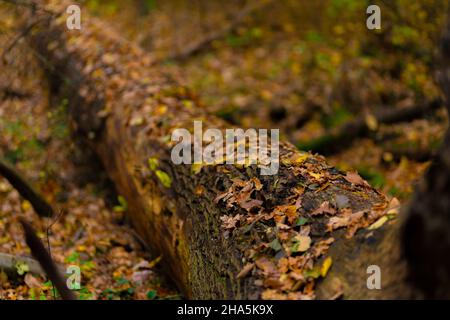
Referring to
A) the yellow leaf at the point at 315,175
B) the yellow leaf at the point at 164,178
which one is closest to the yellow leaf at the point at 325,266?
the yellow leaf at the point at 315,175

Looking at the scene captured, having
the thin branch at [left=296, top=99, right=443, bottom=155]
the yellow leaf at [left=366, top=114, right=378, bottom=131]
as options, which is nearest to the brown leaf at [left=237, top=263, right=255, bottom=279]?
the thin branch at [left=296, top=99, right=443, bottom=155]

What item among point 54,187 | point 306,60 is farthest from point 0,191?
point 306,60

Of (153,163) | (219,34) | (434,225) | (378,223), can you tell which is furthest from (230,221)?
(219,34)

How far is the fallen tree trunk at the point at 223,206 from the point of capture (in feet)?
10.1

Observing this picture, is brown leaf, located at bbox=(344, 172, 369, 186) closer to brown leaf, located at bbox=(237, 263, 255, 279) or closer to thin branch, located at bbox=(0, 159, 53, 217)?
brown leaf, located at bbox=(237, 263, 255, 279)

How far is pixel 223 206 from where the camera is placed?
398 centimetres

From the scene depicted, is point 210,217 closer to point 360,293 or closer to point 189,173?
point 189,173

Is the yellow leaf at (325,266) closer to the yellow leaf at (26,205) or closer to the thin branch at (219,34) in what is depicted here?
the yellow leaf at (26,205)

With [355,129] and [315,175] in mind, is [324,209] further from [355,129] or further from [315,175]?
[355,129]

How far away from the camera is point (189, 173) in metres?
4.66

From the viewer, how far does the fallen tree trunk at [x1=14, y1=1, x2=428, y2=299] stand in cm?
309

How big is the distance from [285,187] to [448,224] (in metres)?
1.81

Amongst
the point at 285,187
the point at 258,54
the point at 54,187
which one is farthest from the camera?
the point at 258,54
